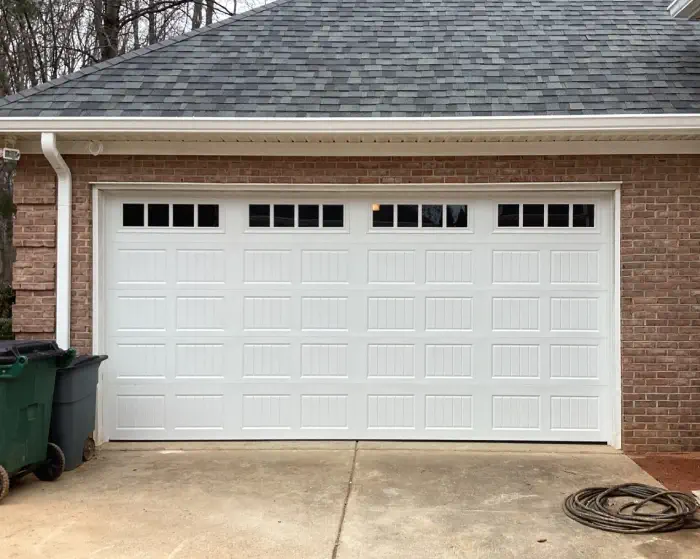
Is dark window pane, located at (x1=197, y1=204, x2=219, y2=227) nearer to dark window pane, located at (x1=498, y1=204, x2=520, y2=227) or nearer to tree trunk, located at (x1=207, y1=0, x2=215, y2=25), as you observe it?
dark window pane, located at (x1=498, y1=204, x2=520, y2=227)

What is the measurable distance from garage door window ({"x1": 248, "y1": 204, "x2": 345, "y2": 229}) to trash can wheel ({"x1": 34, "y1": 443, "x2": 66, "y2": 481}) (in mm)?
2674

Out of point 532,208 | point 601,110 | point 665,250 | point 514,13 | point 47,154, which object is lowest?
point 665,250

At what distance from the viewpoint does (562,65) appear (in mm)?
6738

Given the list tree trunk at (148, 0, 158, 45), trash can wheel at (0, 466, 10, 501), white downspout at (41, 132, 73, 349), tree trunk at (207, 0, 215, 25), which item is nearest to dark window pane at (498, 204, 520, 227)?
white downspout at (41, 132, 73, 349)

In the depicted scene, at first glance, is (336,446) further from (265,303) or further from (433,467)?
(265,303)

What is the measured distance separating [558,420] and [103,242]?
15.9 feet

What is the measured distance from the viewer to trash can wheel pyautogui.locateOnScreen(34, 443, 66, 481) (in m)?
5.26

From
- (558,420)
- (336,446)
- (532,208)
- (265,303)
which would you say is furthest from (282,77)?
(558,420)

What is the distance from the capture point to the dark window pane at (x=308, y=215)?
21.0 ft

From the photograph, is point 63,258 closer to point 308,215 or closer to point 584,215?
point 308,215

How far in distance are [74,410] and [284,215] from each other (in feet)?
8.62

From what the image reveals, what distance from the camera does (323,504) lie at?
4684 millimetres

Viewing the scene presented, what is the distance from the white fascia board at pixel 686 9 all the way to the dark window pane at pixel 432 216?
325 cm

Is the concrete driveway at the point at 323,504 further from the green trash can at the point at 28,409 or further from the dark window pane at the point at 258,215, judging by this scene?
the dark window pane at the point at 258,215
